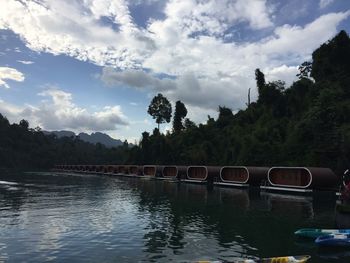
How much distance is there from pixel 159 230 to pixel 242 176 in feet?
121

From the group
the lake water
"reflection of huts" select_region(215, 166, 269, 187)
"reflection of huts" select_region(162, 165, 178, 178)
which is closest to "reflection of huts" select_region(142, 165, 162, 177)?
"reflection of huts" select_region(162, 165, 178, 178)

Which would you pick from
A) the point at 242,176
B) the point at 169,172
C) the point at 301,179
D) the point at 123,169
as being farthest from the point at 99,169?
the point at 301,179

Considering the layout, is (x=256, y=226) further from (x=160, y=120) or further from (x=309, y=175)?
(x=160, y=120)

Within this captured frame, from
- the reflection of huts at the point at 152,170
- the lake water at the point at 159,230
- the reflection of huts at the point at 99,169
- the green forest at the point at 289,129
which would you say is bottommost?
the lake water at the point at 159,230

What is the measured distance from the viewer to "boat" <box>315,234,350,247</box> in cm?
1947

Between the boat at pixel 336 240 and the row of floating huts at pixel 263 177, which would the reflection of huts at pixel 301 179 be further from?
the boat at pixel 336 240

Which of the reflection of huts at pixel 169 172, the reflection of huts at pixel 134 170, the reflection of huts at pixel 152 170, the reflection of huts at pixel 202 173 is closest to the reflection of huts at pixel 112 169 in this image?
the reflection of huts at pixel 134 170

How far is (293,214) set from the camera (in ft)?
102

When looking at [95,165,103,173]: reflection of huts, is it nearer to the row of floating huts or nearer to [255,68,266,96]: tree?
the row of floating huts

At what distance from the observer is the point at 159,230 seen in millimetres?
24656

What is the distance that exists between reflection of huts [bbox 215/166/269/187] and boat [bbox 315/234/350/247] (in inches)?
1424

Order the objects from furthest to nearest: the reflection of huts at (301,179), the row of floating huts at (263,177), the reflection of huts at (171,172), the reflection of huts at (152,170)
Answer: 1. the reflection of huts at (152,170)
2. the reflection of huts at (171,172)
3. the row of floating huts at (263,177)
4. the reflection of huts at (301,179)

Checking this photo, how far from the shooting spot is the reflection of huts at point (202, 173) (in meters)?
67.1

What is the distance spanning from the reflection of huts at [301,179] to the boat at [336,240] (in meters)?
27.6
